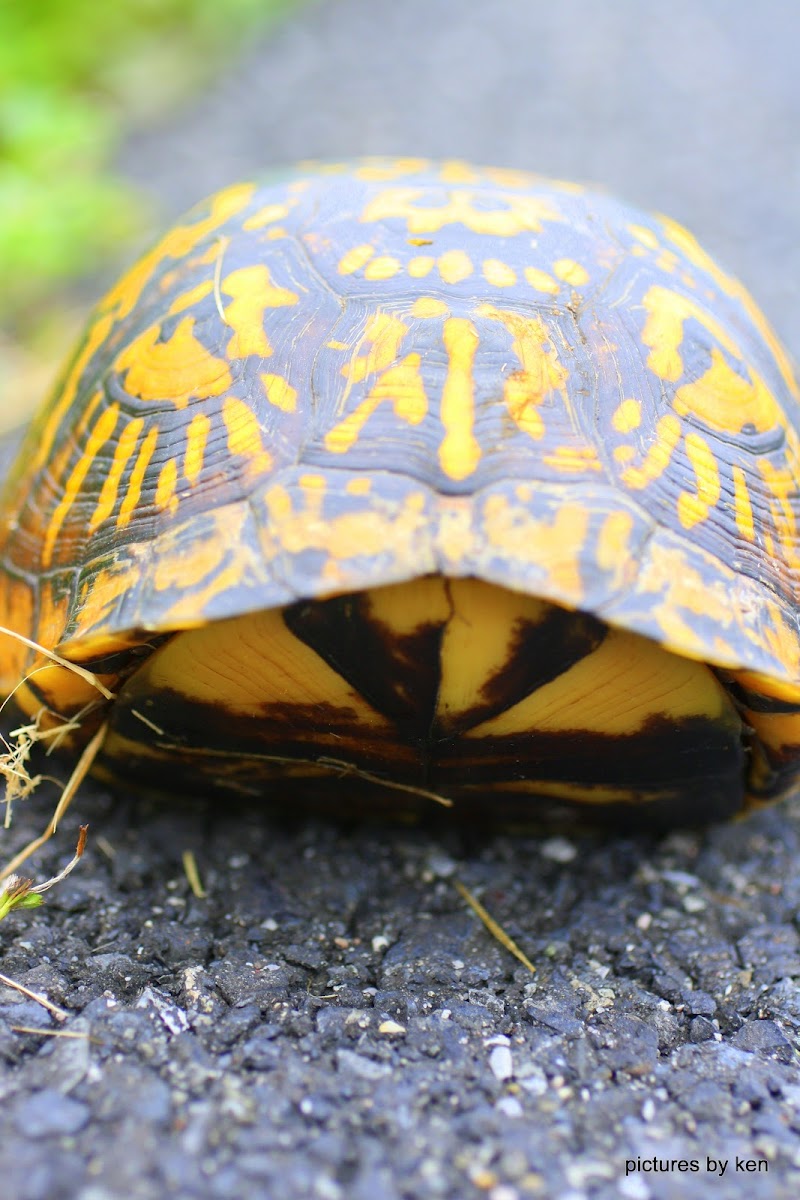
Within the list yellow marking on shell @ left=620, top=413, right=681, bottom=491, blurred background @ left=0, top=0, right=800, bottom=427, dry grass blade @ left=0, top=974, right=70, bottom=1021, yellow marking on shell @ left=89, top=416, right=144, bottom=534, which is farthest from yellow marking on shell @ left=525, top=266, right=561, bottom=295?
blurred background @ left=0, top=0, right=800, bottom=427

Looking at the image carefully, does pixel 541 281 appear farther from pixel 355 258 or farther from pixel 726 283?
pixel 726 283

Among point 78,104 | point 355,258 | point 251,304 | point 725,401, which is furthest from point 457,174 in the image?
point 78,104

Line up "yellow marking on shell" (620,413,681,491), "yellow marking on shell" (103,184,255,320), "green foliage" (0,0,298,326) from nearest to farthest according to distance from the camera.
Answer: "yellow marking on shell" (620,413,681,491) → "yellow marking on shell" (103,184,255,320) → "green foliage" (0,0,298,326)

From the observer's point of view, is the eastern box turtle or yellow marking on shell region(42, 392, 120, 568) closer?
the eastern box turtle

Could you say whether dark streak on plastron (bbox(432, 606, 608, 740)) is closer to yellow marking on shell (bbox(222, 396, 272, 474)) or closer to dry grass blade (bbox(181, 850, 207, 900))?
yellow marking on shell (bbox(222, 396, 272, 474))

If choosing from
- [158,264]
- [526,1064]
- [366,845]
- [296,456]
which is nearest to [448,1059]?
[526,1064]

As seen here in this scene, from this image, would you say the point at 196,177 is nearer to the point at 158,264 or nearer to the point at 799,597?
the point at 158,264

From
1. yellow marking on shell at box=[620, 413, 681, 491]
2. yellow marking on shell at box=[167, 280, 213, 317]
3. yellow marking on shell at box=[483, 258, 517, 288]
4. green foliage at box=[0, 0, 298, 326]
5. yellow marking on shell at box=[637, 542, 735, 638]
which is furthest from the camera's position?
green foliage at box=[0, 0, 298, 326]
